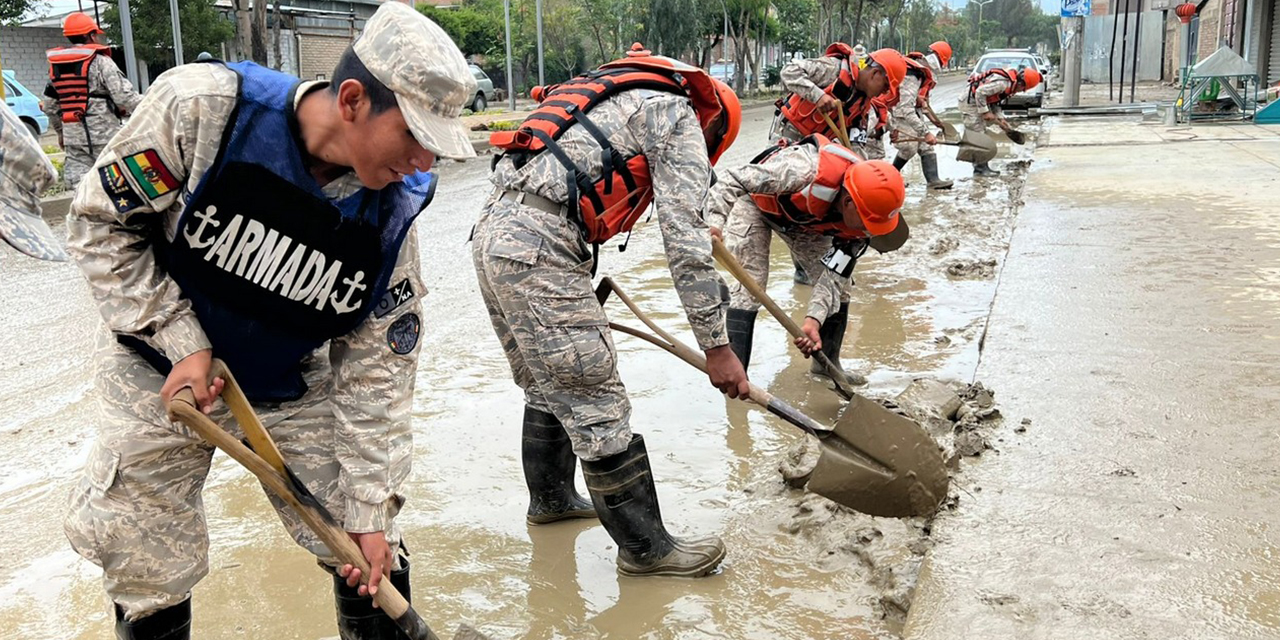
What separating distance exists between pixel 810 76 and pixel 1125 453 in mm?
4580

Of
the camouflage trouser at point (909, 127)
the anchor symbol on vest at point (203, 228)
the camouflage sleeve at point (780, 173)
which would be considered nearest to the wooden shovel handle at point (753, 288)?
the camouflage sleeve at point (780, 173)

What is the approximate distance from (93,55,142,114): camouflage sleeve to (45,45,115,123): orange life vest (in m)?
0.07

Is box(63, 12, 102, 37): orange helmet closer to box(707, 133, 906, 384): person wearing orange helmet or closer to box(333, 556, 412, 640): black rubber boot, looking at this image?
box(707, 133, 906, 384): person wearing orange helmet

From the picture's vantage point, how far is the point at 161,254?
2145 millimetres

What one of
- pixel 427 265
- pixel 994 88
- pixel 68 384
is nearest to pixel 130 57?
pixel 427 265

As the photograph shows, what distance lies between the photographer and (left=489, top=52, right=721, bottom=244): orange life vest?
3059 millimetres

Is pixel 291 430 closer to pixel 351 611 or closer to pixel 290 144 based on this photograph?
pixel 351 611

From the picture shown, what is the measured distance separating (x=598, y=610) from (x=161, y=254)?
1.62m

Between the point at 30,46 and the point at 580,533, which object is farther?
the point at 30,46

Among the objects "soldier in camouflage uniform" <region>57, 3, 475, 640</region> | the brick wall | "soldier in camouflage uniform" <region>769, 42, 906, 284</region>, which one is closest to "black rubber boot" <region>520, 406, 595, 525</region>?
"soldier in camouflage uniform" <region>57, 3, 475, 640</region>

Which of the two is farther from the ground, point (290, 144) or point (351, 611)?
point (290, 144)

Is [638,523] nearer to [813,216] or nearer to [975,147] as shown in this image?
[813,216]

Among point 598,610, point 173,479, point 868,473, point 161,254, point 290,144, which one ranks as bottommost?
point 598,610

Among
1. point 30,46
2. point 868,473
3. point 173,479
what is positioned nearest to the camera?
point 173,479
